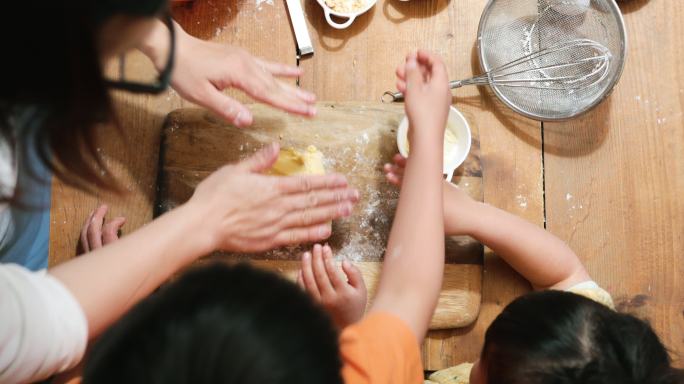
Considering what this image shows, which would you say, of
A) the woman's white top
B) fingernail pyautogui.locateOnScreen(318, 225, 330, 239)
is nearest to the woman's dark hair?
the woman's white top

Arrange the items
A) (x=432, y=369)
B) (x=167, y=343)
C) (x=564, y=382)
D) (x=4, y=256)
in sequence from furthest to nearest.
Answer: (x=432, y=369), (x=4, y=256), (x=564, y=382), (x=167, y=343)

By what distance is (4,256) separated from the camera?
928mm

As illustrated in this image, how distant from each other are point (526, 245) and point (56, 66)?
0.77 m

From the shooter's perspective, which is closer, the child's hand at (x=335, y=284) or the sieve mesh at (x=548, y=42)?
the child's hand at (x=335, y=284)

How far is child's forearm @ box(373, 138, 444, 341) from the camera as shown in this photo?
0.86 m

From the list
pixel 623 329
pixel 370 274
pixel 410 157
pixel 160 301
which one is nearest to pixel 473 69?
pixel 410 157

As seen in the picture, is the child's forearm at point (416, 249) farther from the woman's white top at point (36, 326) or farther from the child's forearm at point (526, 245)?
the woman's white top at point (36, 326)

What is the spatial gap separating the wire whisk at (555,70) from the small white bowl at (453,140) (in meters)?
0.09

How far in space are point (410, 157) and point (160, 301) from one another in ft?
1.66

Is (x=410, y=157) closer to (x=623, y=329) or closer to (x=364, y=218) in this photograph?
(x=364, y=218)

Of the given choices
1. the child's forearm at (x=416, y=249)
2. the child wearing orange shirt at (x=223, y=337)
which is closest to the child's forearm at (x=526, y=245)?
the child's forearm at (x=416, y=249)

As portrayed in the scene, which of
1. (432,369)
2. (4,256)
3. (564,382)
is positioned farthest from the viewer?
(432,369)

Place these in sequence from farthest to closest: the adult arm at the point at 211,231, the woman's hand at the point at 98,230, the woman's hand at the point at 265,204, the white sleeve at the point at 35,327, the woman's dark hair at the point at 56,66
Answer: the woman's hand at the point at 98,230 → the woman's hand at the point at 265,204 → the adult arm at the point at 211,231 → the white sleeve at the point at 35,327 → the woman's dark hair at the point at 56,66

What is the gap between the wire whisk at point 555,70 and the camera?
3.54ft
